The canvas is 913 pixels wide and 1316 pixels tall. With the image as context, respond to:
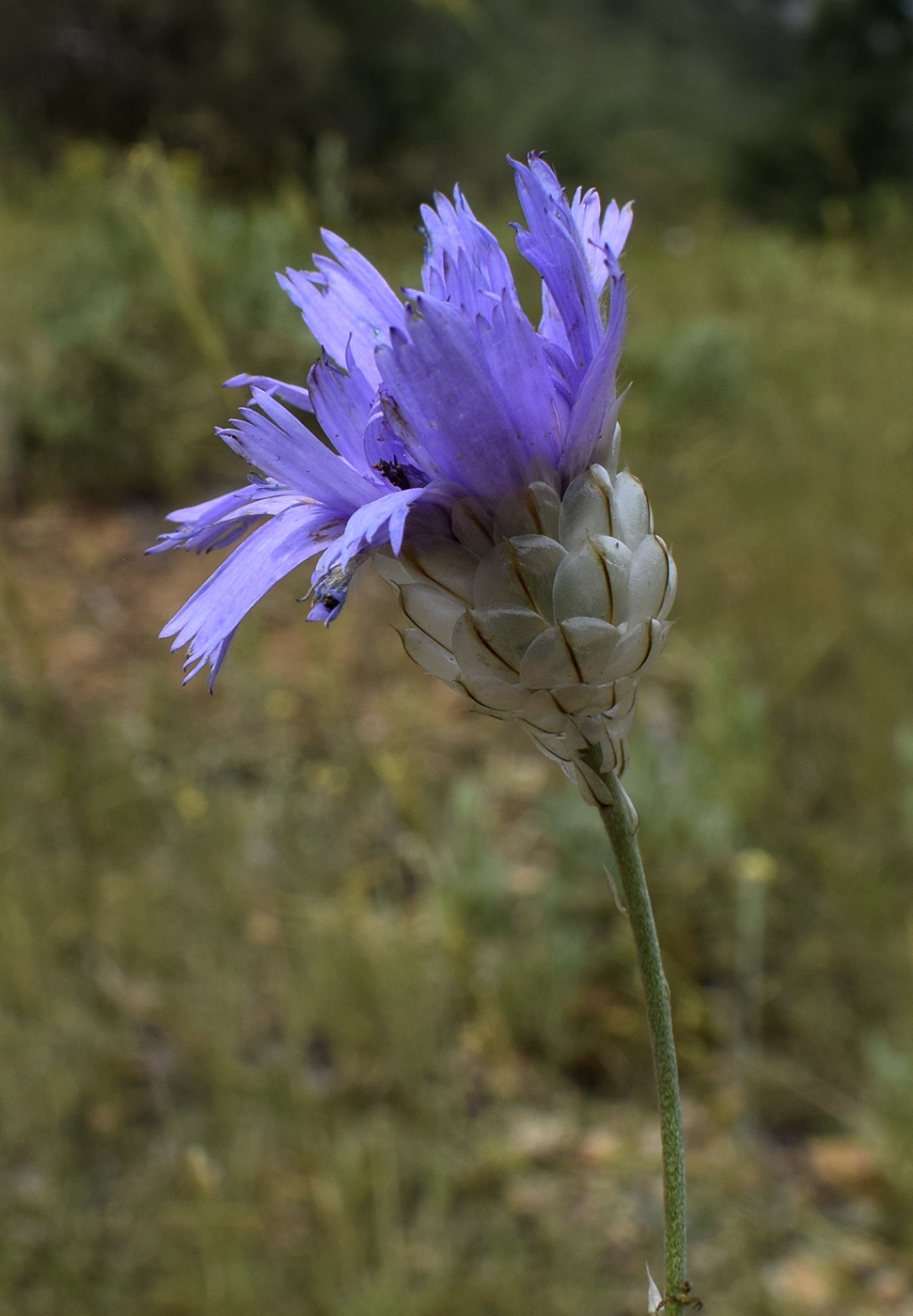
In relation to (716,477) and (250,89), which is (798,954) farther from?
(250,89)

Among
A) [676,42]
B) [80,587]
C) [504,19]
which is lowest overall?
[80,587]

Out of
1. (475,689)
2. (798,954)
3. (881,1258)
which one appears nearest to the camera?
(475,689)

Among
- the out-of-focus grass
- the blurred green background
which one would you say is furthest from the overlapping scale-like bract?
the out-of-focus grass

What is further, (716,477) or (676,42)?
(676,42)

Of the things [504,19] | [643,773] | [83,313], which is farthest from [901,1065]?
[504,19]

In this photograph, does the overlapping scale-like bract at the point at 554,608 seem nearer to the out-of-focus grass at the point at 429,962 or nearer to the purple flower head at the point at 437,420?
the purple flower head at the point at 437,420

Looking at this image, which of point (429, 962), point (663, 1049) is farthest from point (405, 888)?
point (663, 1049)
